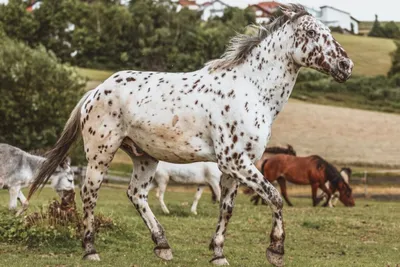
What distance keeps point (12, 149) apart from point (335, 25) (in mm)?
55679

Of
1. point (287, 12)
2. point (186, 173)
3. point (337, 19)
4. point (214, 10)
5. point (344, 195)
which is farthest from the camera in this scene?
point (214, 10)

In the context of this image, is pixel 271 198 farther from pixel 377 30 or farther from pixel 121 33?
pixel 121 33

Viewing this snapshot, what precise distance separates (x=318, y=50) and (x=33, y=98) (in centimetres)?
3910

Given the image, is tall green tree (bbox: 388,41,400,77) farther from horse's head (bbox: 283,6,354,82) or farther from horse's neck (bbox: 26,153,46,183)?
horse's head (bbox: 283,6,354,82)

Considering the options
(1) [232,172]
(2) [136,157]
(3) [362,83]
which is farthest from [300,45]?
(3) [362,83]

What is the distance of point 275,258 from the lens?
29.6ft

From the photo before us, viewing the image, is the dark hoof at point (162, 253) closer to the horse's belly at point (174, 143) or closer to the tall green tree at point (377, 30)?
the horse's belly at point (174, 143)

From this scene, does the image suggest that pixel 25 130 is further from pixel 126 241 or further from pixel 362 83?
pixel 126 241

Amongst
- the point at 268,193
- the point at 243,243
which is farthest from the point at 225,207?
the point at 243,243

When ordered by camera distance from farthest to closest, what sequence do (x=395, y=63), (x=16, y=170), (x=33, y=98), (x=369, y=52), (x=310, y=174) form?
(x=369, y=52)
(x=395, y=63)
(x=33, y=98)
(x=310, y=174)
(x=16, y=170)

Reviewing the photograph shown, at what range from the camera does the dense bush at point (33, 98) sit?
46.3m

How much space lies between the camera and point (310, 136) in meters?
53.4

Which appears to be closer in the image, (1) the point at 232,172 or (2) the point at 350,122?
(1) the point at 232,172

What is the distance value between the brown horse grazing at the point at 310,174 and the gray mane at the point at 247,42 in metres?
17.8
